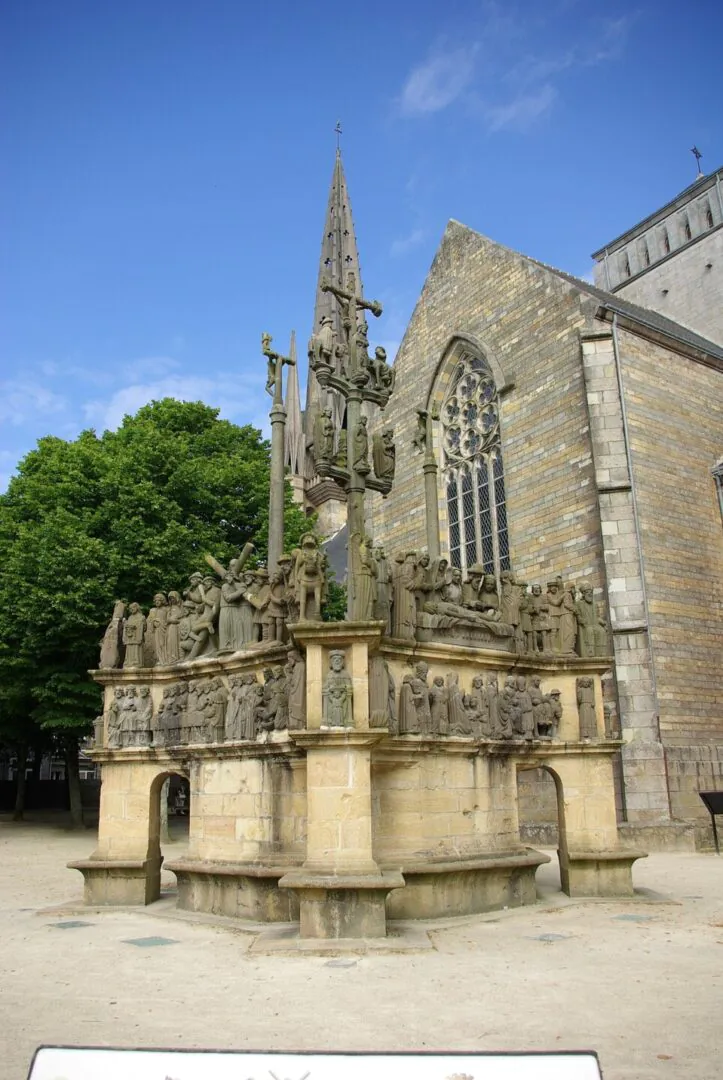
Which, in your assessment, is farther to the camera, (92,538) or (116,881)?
(92,538)

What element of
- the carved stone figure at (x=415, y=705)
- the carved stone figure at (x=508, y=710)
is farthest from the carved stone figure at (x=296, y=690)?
the carved stone figure at (x=508, y=710)

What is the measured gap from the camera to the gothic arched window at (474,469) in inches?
928

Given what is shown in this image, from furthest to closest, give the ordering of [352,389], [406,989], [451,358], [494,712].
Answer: [451,358]
[352,389]
[494,712]
[406,989]

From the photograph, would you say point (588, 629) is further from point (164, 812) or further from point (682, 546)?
point (164, 812)

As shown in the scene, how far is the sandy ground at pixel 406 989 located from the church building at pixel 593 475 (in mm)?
6925

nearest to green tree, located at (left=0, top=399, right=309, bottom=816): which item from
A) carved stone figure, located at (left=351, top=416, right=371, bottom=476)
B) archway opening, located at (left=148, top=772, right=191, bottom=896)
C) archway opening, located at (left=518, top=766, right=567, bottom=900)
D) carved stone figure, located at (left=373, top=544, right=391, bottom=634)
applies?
archway opening, located at (left=148, top=772, right=191, bottom=896)

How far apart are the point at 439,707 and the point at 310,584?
210 cm

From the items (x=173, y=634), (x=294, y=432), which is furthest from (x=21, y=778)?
(x=294, y=432)

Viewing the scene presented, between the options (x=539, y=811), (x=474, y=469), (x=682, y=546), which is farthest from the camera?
(x=474, y=469)

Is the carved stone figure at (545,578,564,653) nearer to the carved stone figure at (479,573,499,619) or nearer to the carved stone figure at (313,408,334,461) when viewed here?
the carved stone figure at (479,573,499,619)

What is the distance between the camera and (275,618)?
1031 cm

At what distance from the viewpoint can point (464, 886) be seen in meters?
9.64

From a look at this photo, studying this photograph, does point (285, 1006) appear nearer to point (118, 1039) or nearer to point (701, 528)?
point (118, 1039)

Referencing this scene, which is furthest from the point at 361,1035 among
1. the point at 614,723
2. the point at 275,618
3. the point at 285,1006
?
the point at 614,723
